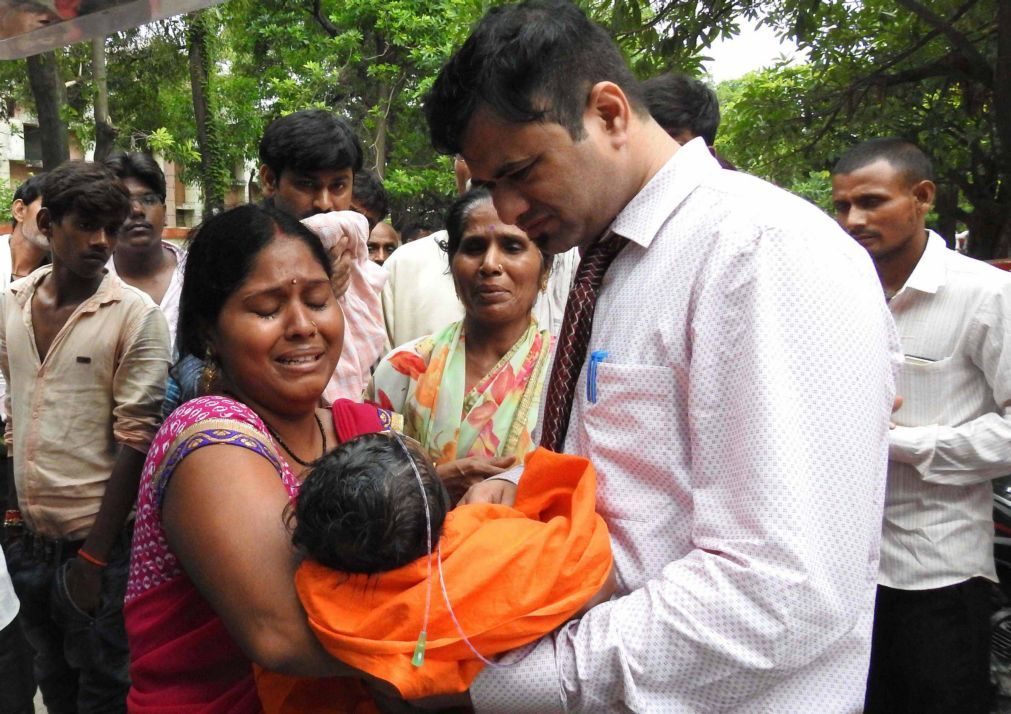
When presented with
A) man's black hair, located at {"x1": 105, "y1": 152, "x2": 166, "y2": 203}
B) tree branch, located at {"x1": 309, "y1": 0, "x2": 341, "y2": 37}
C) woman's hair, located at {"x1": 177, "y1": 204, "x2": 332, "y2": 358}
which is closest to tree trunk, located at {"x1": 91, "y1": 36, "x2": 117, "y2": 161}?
tree branch, located at {"x1": 309, "y1": 0, "x2": 341, "y2": 37}

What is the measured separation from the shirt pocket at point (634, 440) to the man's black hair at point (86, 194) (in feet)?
8.75

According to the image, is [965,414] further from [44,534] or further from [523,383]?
[44,534]

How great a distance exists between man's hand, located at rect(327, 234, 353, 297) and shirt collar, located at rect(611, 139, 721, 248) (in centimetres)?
165

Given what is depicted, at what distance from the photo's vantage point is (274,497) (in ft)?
5.19

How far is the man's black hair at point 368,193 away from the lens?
17.5ft

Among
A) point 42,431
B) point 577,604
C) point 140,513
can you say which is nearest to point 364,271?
point 42,431

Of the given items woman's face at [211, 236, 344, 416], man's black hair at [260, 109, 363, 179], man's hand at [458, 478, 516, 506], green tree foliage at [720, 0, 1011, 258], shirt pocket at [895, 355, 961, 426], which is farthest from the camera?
green tree foliage at [720, 0, 1011, 258]

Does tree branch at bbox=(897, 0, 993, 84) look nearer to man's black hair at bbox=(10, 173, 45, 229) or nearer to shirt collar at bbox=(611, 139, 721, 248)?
man's black hair at bbox=(10, 173, 45, 229)

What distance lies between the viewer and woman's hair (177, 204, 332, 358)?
75.1 inches

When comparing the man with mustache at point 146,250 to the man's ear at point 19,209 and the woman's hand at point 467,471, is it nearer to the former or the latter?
the man's ear at point 19,209

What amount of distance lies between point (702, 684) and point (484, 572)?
327 mm

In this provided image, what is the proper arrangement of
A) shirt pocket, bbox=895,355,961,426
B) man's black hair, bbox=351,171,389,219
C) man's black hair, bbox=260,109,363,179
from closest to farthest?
shirt pocket, bbox=895,355,961,426 → man's black hair, bbox=260,109,363,179 → man's black hair, bbox=351,171,389,219

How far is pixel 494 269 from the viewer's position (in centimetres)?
289

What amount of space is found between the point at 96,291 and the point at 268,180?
29.9 inches
